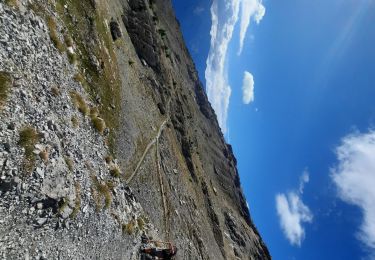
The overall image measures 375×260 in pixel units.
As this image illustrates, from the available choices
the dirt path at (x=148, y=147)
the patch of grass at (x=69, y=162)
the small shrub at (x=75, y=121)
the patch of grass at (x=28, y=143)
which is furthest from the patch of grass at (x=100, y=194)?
the dirt path at (x=148, y=147)

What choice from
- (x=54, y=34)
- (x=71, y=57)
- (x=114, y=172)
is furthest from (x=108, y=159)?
(x=54, y=34)

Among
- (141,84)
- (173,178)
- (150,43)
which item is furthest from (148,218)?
(150,43)

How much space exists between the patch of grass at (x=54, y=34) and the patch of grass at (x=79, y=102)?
5.77 metres

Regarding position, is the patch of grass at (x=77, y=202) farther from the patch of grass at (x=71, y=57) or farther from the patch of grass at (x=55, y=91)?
the patch of grass at (x=71, y=57)

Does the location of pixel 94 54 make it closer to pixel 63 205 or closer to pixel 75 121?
pixel 75 121

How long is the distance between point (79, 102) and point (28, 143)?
50.6 feet

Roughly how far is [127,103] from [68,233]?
44037 millimetres

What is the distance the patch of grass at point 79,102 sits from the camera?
4256 cm

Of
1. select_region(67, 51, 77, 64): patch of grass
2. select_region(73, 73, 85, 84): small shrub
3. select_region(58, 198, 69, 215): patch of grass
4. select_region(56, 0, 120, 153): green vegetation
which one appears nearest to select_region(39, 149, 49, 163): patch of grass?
select_region(58, 198, 69, 215): patch of grass

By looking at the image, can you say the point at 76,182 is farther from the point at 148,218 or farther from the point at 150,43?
the point at 150,43

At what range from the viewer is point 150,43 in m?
112

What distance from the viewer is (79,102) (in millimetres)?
43531

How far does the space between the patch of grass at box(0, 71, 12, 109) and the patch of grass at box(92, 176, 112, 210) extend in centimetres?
1442

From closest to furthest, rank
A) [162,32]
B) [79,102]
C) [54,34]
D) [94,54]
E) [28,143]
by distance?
[28,143]
[54,34]
[79,102]
[94,54]
[162,32]
